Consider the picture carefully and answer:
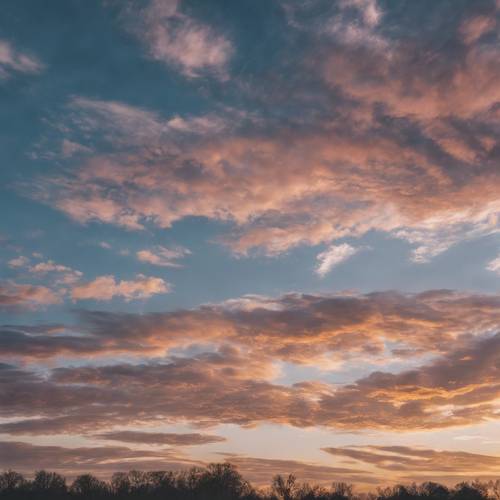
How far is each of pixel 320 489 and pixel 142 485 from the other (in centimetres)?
5799

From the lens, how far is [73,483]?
177 meters

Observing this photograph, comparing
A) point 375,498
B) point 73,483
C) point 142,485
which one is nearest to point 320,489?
point 375,498

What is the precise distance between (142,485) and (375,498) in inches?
3143

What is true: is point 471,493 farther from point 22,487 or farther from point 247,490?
point 22,487

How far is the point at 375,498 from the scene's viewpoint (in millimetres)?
196250

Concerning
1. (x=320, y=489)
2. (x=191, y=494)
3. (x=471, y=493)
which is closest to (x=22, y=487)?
(x=191, y=494)

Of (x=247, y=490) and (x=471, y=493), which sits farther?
(x=471, y=493)

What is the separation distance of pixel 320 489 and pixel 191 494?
44680mm

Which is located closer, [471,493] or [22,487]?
[22,487]

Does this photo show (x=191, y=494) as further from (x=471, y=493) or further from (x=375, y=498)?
(x=471, y=493)

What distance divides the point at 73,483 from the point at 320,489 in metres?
79.1

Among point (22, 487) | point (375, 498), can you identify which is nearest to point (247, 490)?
point (375, 498)

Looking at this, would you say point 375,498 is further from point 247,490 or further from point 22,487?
point 22,487

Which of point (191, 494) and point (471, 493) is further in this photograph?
point (471, 493)
